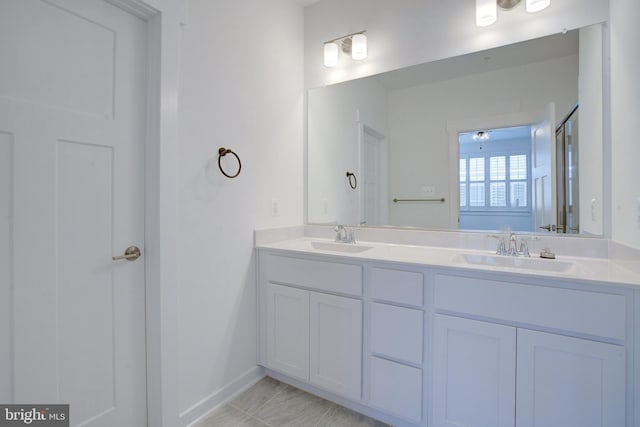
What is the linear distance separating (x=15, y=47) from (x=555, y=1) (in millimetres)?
2408

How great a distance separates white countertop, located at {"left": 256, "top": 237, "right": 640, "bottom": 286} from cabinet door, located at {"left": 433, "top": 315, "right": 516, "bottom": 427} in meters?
0.26

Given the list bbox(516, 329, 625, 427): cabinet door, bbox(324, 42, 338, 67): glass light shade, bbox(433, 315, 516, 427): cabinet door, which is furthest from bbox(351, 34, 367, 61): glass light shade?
bbox(516, 329, 625, 427): cabinet door

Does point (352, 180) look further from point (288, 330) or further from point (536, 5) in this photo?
point (536, 5)

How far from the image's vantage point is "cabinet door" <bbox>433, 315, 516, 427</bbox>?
122 cm

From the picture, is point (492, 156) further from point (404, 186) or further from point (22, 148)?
point (22, 148)

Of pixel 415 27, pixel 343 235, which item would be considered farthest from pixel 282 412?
pixel 415 27

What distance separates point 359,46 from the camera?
2084mm

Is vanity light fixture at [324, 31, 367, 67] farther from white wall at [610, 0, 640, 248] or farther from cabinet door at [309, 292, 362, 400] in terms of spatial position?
cabinet door at [309, 292, 362, 400]

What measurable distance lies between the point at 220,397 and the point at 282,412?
1.21 feet

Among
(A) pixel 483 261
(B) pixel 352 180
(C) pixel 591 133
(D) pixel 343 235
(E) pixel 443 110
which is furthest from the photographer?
(B) pixel 352 180

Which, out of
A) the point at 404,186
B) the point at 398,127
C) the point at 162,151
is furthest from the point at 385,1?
the point at 162,151

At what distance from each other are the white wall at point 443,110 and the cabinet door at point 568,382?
0.87 metres

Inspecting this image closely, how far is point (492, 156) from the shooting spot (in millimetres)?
1775

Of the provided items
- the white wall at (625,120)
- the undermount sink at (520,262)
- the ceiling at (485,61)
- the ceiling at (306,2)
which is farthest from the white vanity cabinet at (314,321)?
the ceiling at (306,2)
